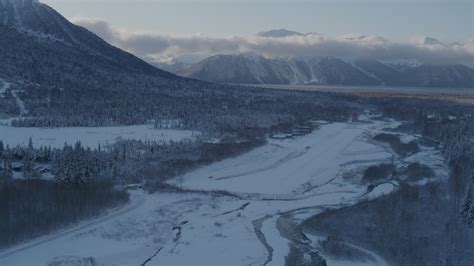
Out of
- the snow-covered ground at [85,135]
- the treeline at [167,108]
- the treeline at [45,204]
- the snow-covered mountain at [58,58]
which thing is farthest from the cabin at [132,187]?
the snow-covered mountain at [58,58]

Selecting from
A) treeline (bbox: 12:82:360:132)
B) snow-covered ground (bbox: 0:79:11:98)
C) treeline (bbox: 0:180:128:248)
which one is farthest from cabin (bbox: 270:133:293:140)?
snow-covered ground (bbox: 0:79:11:98)

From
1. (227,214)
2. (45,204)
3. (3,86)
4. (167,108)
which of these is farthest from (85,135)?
(3,86)

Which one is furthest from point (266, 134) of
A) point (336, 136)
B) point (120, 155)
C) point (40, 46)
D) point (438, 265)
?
point (40, 46)

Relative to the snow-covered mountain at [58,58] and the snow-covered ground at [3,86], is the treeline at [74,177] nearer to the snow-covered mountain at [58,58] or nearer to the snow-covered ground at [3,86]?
the snow-covered ground at [3,86]

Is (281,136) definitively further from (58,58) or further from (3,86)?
Answer: (58,58)

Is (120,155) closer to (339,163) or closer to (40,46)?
(339,163)

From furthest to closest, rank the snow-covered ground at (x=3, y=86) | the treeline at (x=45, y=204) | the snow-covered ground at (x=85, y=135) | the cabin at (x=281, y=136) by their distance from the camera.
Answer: the snow-covered ground at (x=3, y=86)
the cabin at (x=281, y=136)
the snow-covered ground at (x=85, y=135)
the treeline at (x=45, y=204)

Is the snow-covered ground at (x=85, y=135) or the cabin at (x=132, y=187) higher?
the snow-covered ground at (x=85, y=135)
